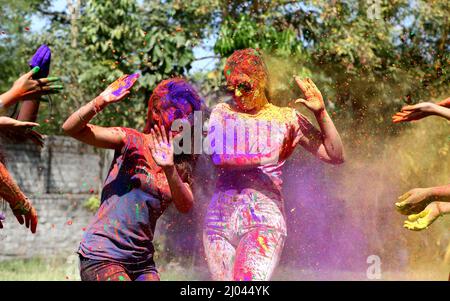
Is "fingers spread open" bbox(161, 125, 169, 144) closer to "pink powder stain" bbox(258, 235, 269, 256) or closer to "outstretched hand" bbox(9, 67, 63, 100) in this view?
"outstretched hand" bbox(9, 67, 63, 100)

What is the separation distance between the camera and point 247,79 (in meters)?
5.85

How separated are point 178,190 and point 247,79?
127cm

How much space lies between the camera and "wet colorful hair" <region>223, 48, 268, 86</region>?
19.3 feet

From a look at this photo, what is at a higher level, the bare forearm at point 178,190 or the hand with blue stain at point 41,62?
the hand with blue stain at point 41,62

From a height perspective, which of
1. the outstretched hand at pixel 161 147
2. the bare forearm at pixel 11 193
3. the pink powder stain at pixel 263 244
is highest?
the outstretched hand at pixel 161 147

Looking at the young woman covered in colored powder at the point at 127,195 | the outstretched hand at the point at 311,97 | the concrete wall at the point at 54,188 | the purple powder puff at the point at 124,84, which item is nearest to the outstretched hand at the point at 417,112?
the outstretched hand at the point at 311,97

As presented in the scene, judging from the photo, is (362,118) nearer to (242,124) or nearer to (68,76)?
(242,124)

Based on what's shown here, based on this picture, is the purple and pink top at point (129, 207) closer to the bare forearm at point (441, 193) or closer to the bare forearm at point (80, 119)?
the bare forearm at point (80, 119)

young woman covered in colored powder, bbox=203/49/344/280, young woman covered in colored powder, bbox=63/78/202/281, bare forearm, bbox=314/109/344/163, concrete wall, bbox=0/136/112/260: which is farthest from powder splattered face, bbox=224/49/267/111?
concrete wall, bbox=0/136/112/260

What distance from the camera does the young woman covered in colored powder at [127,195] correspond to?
483 cm

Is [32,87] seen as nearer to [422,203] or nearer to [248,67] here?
[248,67]

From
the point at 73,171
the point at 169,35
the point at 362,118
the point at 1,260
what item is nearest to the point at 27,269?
the point at 1,260

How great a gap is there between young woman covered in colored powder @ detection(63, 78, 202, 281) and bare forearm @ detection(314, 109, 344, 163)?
3.71ft

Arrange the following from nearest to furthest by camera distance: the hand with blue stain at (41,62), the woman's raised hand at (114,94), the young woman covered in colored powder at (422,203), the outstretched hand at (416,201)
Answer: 1. the woman's raised hand at (114,94)
2. the hand with blue stain at (41,62)
3. the young woman covered in colored powder at (422,203)
4. the outstretched hand at (416,201)
